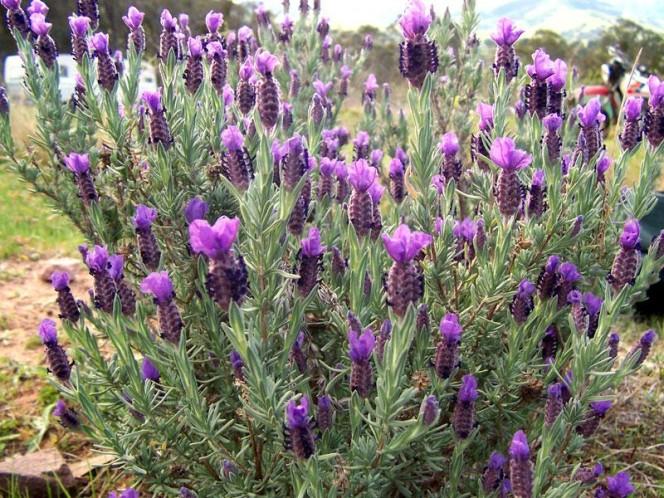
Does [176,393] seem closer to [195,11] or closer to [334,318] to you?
[334,318]

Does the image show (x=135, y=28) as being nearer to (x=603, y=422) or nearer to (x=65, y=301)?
(x=65, y=301)

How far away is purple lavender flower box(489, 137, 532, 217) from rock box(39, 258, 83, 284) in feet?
11.0

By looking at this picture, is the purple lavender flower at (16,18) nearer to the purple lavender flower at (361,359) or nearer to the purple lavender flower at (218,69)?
the purple lavender flower at (218,69)

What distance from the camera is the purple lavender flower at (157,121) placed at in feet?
5.38

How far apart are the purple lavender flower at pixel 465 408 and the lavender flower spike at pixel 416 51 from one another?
69 centimetres

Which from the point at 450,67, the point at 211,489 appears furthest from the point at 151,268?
the point at 450,67

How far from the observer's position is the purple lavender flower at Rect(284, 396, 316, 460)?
3.94 feet

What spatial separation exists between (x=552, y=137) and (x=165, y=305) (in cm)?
99

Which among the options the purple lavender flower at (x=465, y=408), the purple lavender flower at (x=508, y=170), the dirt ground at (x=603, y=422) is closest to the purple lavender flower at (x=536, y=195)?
the purple lavender flower at (x=508, y=170)

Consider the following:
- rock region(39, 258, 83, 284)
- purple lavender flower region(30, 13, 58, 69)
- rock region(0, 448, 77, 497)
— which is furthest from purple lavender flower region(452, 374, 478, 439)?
rock region(39, 258, 83, 284)

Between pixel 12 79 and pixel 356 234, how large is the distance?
1496 cm

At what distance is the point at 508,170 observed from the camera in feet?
4.78

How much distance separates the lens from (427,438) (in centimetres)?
144

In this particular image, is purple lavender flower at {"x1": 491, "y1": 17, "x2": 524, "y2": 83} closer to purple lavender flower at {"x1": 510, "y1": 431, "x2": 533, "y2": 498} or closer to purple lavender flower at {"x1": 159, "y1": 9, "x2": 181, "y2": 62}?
purple lavender flower at {"x1": 159, "y1": 9, "x2": 181, "y2": 62}
